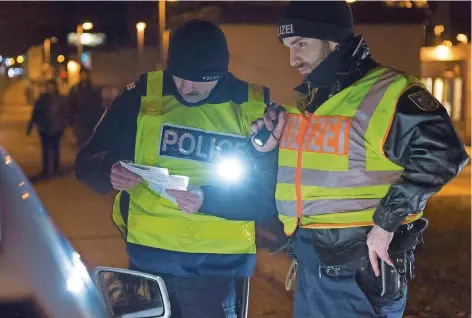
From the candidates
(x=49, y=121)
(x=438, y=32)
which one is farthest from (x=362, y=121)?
(x=438, y=32)

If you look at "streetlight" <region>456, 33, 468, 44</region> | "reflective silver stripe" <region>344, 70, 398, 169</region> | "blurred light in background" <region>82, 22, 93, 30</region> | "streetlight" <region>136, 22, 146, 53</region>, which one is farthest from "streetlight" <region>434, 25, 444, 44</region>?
"blurred light in background" <region>82, 22, 93, 30</region>

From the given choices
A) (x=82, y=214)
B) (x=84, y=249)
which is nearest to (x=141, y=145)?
(x=84, y=249)

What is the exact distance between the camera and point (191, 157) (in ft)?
9.60

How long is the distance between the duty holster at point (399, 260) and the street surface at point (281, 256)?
167cm

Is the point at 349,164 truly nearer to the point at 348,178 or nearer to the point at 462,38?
the point at 348,178

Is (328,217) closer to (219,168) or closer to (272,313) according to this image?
(219,168)

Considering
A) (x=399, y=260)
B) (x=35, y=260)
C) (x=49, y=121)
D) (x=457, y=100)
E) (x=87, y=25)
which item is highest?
(x=87, y=25)

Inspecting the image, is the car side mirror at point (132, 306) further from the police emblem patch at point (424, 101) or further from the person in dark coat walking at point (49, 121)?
the person in dark coat walking at point (49, 121)

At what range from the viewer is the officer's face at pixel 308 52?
8.67 feet

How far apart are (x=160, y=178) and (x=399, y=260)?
0.95 metres

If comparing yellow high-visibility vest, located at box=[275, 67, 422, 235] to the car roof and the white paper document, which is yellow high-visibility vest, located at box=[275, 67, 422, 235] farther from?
the car roof

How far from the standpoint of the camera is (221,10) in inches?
453

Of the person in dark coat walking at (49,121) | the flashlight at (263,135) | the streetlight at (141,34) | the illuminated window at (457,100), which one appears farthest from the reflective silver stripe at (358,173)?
the streetlight at (141,34)

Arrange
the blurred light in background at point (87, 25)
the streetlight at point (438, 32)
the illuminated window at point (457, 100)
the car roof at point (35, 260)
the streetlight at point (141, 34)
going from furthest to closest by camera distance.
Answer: the blurred light in background at point (87, 25), the streetlight at point (141, 34), the streetlight at point (438, 32), the illuminated window at point (457, 100), the car roof at point (35, 260)
